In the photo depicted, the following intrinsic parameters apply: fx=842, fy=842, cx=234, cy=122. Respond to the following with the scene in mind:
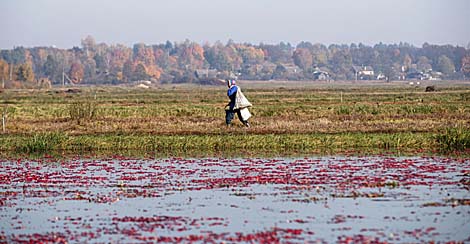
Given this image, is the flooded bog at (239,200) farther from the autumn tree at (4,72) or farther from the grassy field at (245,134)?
the autumn tree at (4,72)

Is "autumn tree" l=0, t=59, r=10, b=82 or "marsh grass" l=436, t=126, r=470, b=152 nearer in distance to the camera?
"marsh grass" l=436, t=126, r=470, b=152

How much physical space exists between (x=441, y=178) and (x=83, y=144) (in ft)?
48.1

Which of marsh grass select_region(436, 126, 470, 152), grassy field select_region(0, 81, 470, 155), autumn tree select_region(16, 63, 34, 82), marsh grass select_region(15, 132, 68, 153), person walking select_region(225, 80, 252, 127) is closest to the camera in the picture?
marsh grass select_region(436, 126, 470, 152)

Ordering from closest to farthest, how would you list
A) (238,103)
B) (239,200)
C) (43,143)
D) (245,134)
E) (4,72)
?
(239,200) → (43,143) → (245,134) → (238,103) → (4,72)

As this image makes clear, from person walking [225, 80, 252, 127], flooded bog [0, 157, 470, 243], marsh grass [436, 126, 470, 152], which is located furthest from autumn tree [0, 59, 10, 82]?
flooded bog [0, 157, 470, 243]

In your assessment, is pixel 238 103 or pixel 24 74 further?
pixel 24 74

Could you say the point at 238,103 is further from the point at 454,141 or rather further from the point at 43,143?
the point at 454,141

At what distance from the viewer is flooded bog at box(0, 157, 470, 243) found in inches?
583

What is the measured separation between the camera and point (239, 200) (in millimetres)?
18281

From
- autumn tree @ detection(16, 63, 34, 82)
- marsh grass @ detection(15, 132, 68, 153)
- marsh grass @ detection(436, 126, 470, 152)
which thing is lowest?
autumn tree @ detection(16, 63, 34, 82)

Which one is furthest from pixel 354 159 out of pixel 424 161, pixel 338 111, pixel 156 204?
pixel 338 111

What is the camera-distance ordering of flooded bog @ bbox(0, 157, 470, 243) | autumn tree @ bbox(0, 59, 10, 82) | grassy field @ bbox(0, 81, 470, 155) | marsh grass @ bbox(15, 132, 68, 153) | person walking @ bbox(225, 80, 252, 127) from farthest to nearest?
autumn tree @ bbox(0, 59, 10, 82) → person walking @ bbox(225, 80, 252, 127) → marsh grass @ bbox(15, 132, 68, 153) → grassy field @ bbox(0, 81, 470, 155) → flooded bog @ bbox(0, 157, 470, 243)

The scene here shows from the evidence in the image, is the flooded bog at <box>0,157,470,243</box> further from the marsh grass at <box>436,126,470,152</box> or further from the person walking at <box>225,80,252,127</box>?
the person walking at <box>225,80,252,127</box>

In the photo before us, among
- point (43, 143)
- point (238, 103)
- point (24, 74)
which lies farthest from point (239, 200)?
point (24, 74)
